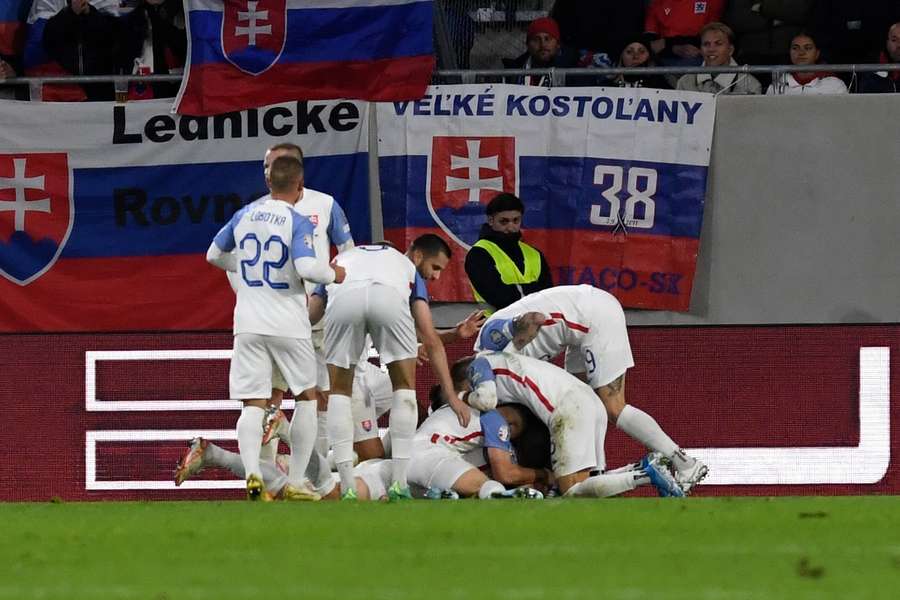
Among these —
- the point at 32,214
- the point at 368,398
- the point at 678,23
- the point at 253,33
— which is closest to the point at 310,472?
the point at 368,398

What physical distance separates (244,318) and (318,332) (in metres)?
1.42

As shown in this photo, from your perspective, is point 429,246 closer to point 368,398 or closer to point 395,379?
point 395,379

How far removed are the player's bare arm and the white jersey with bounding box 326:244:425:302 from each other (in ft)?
0.51

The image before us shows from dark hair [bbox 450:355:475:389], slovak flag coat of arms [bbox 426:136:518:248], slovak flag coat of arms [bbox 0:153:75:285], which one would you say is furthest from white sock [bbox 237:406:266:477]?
slovak flag coat of arms [bbox 0:153:75:285]

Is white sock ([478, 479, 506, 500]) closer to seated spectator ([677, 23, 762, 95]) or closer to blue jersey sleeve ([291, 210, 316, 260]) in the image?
blue jersey sleeve ([291, 210, 316, 260])

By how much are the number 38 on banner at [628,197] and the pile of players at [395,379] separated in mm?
2632

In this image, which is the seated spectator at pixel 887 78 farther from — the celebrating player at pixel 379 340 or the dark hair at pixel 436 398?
the celebrating player at pixel 379 340

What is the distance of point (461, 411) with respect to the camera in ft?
32.7

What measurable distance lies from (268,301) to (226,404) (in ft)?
9.44

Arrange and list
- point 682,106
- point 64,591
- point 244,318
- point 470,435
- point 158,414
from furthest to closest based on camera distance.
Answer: point 682,106 → point 158,414 → point 470,435 → point 244,318 → point 64,591

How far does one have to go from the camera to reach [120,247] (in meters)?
13.5

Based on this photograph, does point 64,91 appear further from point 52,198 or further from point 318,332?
point 318,332

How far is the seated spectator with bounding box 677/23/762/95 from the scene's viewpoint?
13352 millimetres

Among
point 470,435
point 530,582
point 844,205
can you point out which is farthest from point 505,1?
point 530,582
